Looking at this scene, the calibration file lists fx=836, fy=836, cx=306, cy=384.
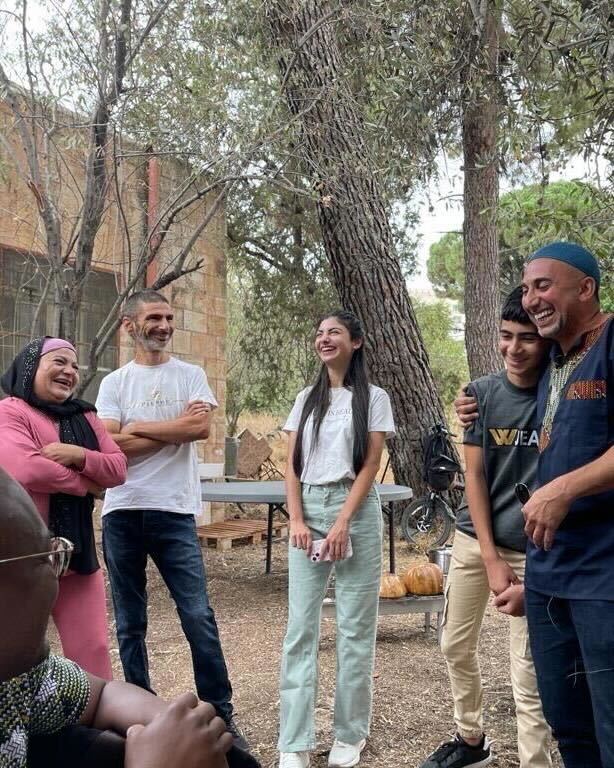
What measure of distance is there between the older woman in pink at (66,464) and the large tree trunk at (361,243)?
181 inches

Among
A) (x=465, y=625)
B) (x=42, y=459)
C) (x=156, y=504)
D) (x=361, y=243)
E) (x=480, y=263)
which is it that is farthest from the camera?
(x=480, y=263)

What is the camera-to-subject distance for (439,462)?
9055 mm

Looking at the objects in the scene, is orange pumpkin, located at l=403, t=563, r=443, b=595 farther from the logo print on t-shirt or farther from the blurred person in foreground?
the blurred person in foreground

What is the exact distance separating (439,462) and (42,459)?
6.25 meters

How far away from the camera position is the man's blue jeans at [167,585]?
12.5 feet

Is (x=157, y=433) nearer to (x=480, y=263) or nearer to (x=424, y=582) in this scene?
(x=424, y=582)

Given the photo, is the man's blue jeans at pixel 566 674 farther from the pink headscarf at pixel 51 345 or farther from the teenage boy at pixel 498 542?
the pink headscarf at pixel 51 345

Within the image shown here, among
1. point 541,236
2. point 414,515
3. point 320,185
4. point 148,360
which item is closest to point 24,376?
point 148,360

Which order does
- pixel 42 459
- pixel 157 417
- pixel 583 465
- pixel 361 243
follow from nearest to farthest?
pixel 583 465 → pixel 42 459 → pixel 157 417 → pixel 361 243

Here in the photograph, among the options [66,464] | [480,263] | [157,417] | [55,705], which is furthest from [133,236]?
[55,705]

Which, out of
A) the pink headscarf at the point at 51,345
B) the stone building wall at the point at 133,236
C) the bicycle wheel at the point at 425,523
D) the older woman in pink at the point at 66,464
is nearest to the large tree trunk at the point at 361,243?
the bicycle wheel at the point at 425,523

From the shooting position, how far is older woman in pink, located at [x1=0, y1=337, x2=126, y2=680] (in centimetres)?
325

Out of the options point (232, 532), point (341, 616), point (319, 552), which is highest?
point (319, 552)

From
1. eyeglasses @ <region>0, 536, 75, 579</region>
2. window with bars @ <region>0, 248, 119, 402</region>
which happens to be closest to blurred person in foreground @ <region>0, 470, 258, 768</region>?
eyeglasses @ <region>0, 536, 75, 579</region>
